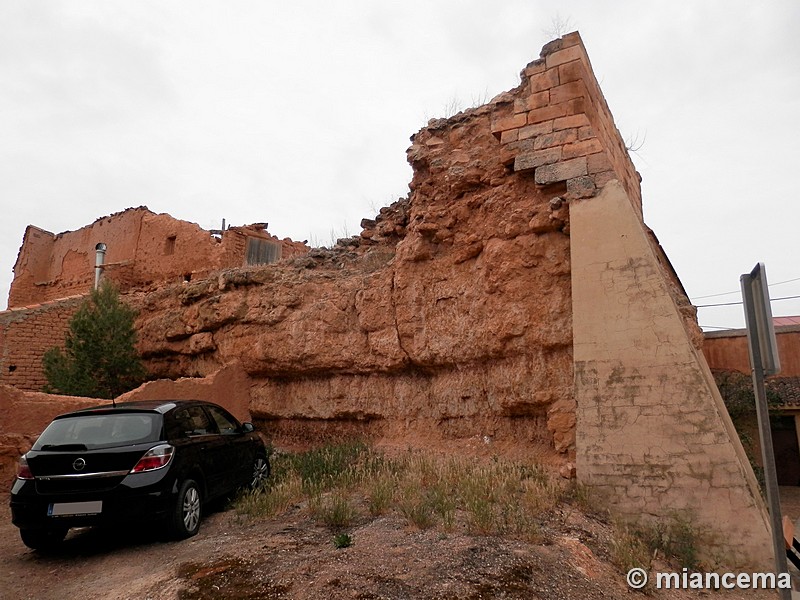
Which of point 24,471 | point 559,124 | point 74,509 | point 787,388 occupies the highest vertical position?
point 559,124

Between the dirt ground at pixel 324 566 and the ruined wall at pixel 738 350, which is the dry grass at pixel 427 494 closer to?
the dirt ground at pixel 324 566

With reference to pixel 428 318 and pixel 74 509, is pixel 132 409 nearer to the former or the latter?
pixel 74 509

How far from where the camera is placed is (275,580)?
13.8 feet

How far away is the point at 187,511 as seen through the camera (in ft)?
18.2

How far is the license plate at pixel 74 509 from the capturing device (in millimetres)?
5000

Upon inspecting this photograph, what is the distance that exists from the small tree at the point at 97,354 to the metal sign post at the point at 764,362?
38.5 feet

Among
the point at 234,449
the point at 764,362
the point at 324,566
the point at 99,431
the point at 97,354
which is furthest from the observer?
the point at 97,354

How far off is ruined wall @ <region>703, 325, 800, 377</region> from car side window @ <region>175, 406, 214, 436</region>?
1228 cm

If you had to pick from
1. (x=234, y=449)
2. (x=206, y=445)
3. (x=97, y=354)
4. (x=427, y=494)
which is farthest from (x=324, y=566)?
(x=97, y=354)

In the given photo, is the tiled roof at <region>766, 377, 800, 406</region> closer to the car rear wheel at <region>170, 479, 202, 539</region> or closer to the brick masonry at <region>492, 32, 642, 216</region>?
the brick masonry at <region>492, 32, 642, 216</region>

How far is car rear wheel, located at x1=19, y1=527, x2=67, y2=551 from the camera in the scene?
530 centimetres

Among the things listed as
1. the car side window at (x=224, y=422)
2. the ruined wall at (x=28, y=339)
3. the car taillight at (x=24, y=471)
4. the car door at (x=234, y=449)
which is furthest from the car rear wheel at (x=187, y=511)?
the ruined wall at (x=28, y=339)

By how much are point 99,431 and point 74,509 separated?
29.5 inches

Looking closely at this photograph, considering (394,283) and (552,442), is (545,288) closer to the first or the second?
(552,442)
